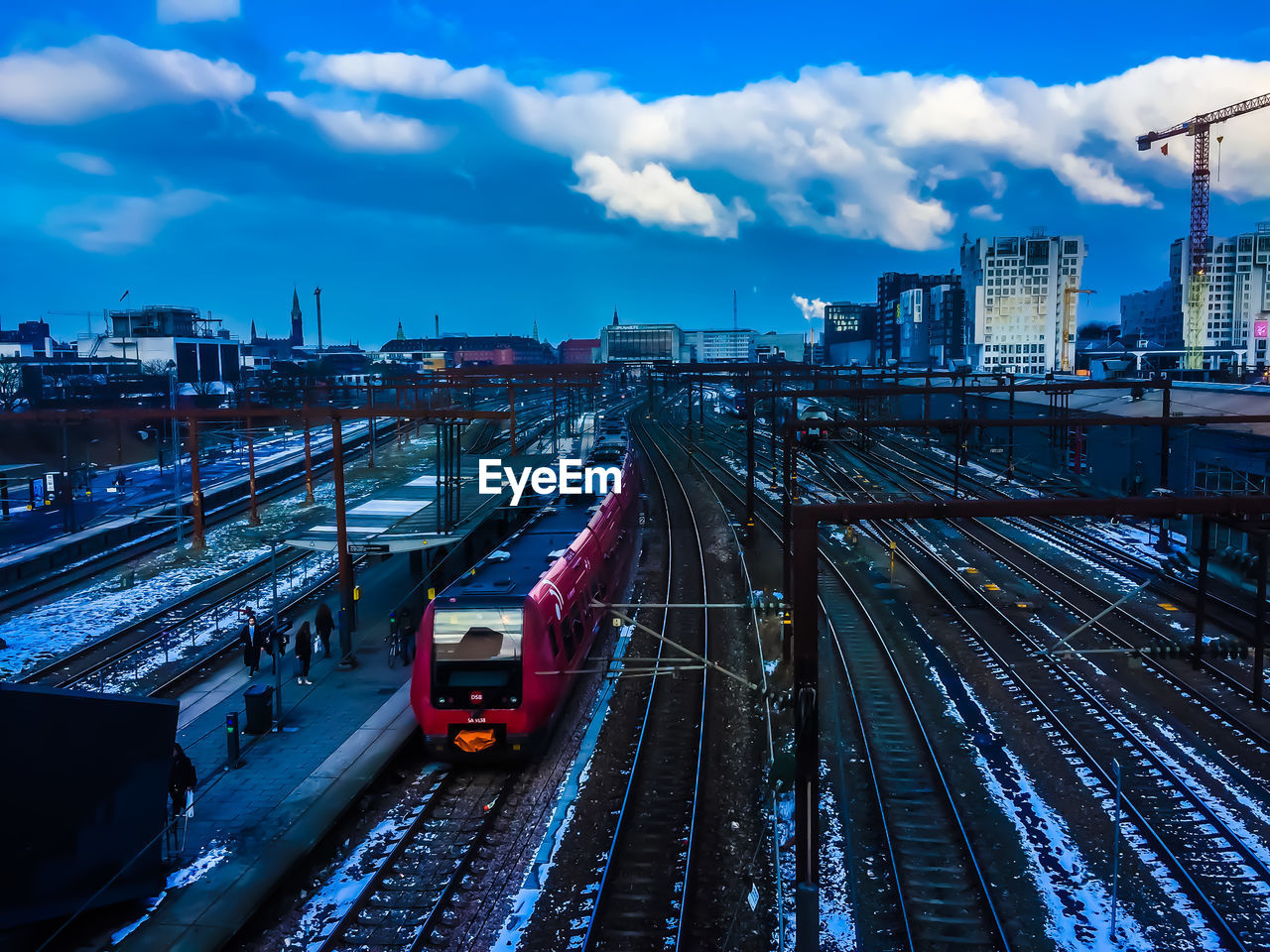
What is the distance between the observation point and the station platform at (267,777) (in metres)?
9.83

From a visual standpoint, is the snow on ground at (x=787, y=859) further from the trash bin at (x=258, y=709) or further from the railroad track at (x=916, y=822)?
the trash bin at (x=258, y=709)

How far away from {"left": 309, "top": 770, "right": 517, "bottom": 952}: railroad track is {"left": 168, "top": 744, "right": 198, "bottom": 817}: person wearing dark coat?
3.19 metres

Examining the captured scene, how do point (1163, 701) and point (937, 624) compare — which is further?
point (937, 624)

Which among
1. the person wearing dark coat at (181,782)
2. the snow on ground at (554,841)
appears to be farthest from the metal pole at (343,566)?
the person wearing dark coat at (181,782)

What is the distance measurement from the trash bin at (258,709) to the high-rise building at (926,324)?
125m

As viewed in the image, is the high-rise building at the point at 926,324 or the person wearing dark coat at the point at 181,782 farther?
the high-rise building at the point at 926,324

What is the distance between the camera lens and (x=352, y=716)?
1565cm

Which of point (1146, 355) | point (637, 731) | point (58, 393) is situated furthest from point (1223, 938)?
point (1146, 355)

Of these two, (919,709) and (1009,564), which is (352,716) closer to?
(919,709)

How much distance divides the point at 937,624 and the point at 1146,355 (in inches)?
2961

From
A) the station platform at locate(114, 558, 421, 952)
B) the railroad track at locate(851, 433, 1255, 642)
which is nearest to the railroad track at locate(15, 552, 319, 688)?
the station platform at locate(114, 558, 421, 952)

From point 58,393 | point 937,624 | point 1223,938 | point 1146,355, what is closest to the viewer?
point 1223,938

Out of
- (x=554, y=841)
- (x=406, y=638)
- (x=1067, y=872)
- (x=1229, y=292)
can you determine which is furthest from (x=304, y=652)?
(x=1229, y=292)

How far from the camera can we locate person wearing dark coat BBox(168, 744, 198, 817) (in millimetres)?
12066
